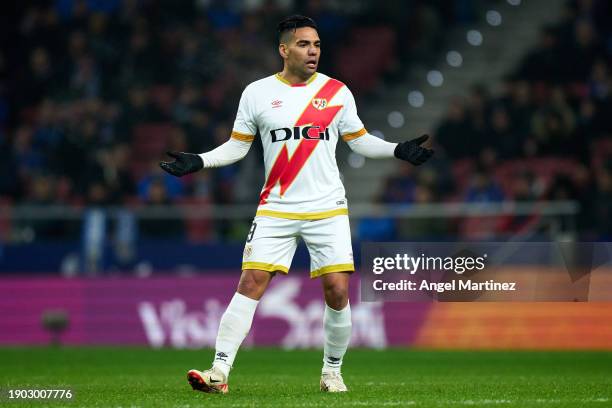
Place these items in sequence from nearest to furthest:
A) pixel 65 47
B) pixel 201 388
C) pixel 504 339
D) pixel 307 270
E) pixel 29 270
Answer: pixel 201 388
pixel 504 339
pixel 307 270
pixel 29 270
pixel 65 47

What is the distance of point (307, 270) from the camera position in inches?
672

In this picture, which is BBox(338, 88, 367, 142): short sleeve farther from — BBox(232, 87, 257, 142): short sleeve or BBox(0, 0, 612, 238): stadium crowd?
BBox(0, 0, 612, 238): stadium crowd

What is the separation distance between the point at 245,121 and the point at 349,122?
2.32ft

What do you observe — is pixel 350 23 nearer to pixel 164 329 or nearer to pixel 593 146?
pixel 593 146

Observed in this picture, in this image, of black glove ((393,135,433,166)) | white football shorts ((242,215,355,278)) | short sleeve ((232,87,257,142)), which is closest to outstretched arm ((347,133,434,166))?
black glove ((393,135,433,166))

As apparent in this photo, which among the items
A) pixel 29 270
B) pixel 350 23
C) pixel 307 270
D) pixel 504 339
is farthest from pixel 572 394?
pixel 350 23

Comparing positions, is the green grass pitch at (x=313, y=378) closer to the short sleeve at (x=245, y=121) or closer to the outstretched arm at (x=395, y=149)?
the outstretched arm at (x=395, y=149)

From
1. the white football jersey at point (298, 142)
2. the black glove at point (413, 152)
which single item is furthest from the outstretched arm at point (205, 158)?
the black glove at point (413, 152)

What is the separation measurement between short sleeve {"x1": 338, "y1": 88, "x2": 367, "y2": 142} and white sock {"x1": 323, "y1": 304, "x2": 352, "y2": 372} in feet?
3.86

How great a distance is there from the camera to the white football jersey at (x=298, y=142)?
26.9 feet

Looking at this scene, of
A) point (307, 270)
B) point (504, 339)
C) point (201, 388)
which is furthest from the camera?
point (307, 270)

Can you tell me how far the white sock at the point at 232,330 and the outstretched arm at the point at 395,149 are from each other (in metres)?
1.31

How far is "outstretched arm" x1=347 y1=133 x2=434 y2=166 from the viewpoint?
831 centimetres

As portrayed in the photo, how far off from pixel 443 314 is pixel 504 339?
847 mm
